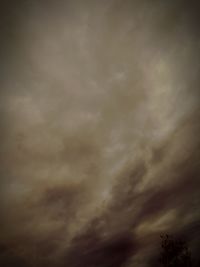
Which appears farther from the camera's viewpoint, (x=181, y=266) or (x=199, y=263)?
(x=199, y=263)

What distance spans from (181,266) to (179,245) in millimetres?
5134

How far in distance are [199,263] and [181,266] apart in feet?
72.8

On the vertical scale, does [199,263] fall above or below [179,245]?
Answer: below

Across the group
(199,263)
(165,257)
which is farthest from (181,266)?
(199,263)

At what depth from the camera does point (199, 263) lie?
72.6 m

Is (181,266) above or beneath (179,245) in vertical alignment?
beneath

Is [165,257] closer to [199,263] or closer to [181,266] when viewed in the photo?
[181,266]

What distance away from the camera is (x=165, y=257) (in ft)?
198

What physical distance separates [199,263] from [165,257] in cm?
2157

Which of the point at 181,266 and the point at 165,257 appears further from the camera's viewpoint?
the point at 165,257

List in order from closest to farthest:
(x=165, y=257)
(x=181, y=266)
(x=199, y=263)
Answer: (x=181, y=266)
(x=165, y=257)
(x=199, y=263)

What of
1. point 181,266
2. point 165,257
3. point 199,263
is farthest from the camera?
point 199,263

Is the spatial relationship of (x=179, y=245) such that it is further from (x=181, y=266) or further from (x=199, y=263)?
(x=199, y=263)

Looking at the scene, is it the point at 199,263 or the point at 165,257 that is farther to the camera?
the point at 199,263
